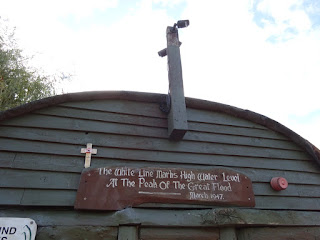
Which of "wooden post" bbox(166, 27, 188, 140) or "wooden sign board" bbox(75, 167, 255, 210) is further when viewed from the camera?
"wooden post" bbox(166, 27, 188, 140)

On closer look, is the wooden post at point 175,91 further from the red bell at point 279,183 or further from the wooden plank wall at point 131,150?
the red bell at point 279,183

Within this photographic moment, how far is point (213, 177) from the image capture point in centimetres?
297

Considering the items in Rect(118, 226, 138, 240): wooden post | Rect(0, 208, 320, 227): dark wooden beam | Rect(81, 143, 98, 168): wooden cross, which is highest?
Rect(81, 143, 98, 168): wooden cross

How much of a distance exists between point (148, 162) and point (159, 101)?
90 centimetres

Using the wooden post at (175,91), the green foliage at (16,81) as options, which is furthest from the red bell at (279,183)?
the green foliage at (16,81)

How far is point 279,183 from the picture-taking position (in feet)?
10.1

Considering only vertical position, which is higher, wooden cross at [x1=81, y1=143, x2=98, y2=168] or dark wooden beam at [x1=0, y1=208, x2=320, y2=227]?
wooden cross at [x1=81, y1=143, x2=98, y2=168]

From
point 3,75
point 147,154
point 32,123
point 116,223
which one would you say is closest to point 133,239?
point 116,223

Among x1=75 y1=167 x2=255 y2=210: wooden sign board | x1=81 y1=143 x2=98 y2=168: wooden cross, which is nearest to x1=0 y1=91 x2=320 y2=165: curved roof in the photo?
x1=81 y1=143 x2=98 y2=168: wooden cross

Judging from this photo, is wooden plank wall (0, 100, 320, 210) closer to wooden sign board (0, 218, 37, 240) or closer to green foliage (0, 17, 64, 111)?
wooden sign board (0, 218, 37, 240)

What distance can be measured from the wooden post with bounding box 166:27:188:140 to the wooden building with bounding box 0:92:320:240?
7.8 inches

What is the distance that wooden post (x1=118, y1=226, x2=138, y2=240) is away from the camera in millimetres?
2393

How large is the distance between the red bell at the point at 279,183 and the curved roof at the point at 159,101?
83 cm

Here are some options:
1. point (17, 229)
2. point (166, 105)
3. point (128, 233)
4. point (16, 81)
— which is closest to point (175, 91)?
point (166, 105)
